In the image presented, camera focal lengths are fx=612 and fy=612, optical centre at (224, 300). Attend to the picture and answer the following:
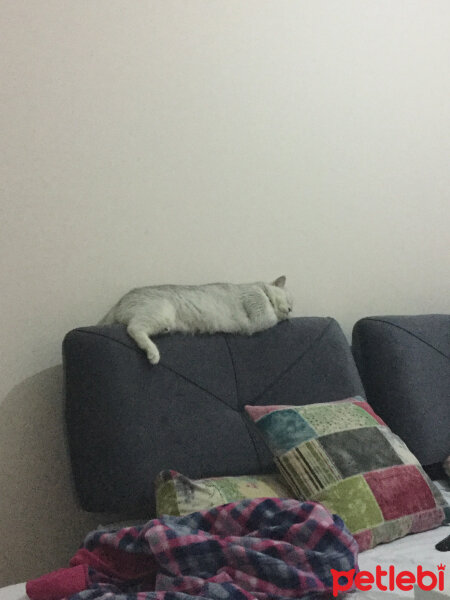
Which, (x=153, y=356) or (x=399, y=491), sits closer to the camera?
(x=399, y=491)

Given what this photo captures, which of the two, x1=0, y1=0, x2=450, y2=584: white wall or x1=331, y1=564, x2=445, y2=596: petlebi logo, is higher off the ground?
x1=0, y1=0, x2=450, y2=584: white wall

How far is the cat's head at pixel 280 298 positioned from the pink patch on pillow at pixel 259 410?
347 mm

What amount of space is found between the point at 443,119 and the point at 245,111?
0.97 m

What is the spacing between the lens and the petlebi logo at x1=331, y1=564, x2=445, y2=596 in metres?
1.14

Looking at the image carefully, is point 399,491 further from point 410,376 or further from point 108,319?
point 108,319

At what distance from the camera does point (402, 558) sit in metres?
1.36

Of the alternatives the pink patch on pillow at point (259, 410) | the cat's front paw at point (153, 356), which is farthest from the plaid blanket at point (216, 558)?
the cat's front paw at point (153, 356)

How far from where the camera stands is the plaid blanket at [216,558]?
3.60 feet

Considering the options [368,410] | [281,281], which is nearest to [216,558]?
[368,410]

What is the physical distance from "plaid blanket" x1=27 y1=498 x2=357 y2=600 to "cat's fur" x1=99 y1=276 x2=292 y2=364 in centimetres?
54

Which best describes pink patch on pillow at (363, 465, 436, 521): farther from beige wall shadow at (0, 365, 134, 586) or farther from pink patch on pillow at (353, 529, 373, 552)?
beige wall shadow at (0, 365, 134, 586)

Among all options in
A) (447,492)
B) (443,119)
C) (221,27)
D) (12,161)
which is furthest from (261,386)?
(443,119)

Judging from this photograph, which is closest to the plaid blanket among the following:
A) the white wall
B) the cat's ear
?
the white wall

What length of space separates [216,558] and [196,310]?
0.80m
